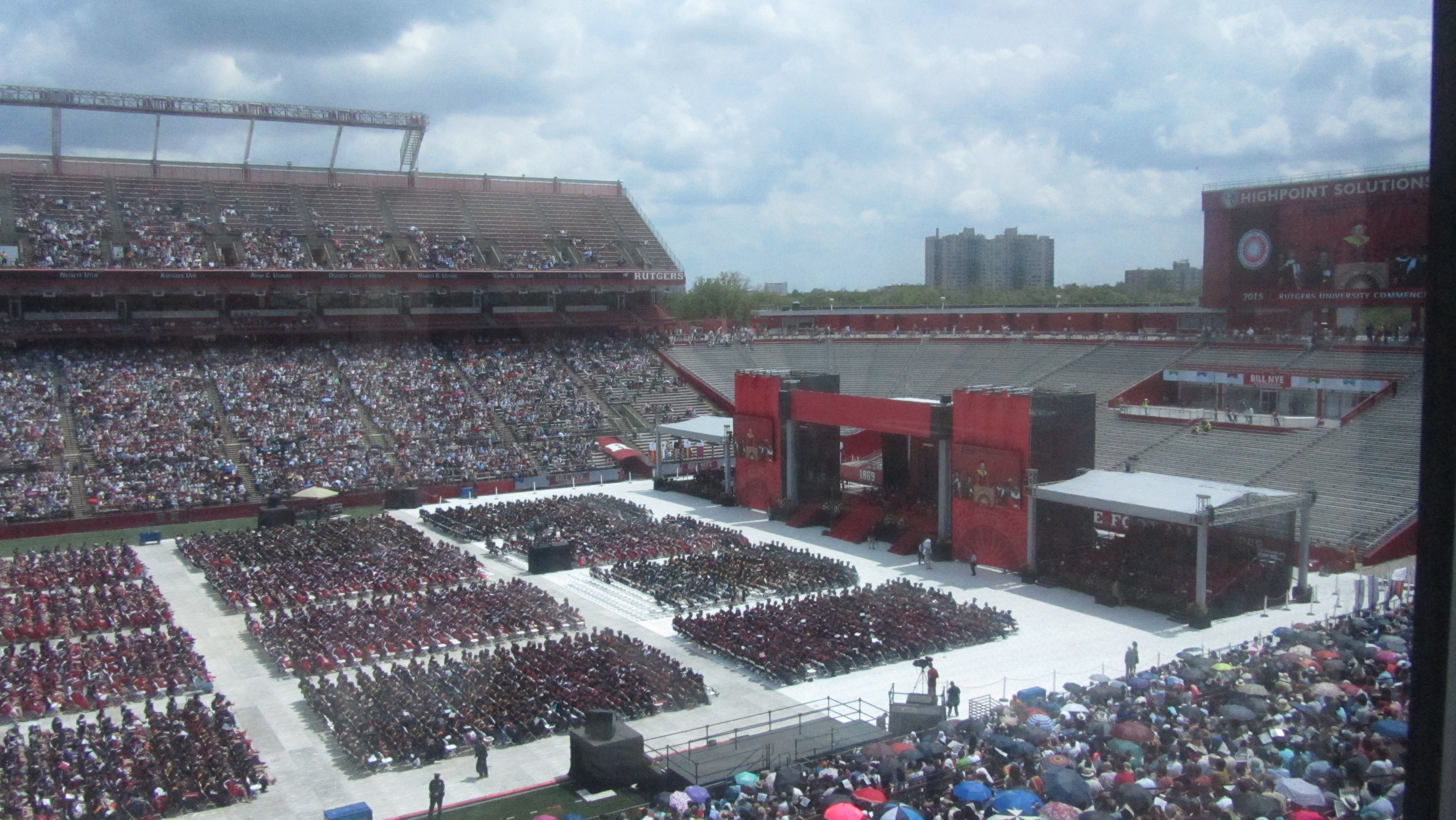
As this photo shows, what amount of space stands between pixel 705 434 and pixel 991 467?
486 inches

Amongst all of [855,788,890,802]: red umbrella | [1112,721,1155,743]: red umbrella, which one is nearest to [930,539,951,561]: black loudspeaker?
[1112,721,1155,743]: red umbrella

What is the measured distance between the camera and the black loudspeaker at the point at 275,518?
30141mm

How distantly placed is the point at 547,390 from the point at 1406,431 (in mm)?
41046

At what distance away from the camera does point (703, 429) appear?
35.0 m

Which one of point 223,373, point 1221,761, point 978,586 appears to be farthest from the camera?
point 223,373

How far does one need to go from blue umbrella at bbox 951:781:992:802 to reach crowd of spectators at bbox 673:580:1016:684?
22.7 ft

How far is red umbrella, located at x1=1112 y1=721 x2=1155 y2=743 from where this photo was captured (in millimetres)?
10789

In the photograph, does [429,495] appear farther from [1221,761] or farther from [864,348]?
[1221,761]

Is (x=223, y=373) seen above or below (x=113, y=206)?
below

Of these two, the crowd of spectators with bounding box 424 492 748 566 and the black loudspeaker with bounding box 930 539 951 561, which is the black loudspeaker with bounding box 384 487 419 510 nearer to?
the crowd of spectators with bounding box 424 492 748 566

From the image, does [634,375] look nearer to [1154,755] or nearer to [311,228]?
[311,228]

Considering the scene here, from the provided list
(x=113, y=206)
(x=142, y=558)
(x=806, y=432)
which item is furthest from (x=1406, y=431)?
(x=113, y=206)

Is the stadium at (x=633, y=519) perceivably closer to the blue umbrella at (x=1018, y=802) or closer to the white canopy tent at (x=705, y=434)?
the blue umbrella at (x=1018, y=802)

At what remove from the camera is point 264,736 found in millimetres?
15195
